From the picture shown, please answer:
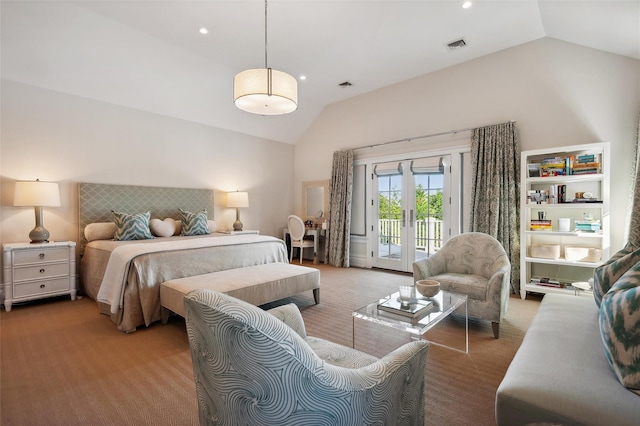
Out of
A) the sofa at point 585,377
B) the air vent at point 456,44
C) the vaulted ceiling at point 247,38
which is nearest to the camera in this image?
the sofa at point 585,377

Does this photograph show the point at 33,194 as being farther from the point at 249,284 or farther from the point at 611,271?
the point at 611,271

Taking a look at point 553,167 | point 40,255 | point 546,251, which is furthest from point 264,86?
point 546,251

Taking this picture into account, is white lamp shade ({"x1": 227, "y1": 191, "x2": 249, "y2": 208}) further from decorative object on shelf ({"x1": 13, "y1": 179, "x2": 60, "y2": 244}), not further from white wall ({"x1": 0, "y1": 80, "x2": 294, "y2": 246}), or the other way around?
decorative object on shelf ({"x1": 13, "y1": 179, "x2": 60, "y2": 244})

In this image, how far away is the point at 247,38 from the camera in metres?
3.86

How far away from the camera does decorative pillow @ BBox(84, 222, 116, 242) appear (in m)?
4.06

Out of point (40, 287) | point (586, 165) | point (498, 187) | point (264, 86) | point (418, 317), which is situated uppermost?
point (264, 86)

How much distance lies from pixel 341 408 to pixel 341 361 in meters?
0.50

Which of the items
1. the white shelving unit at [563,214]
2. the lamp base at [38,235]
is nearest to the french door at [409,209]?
the white shelving unit at [563,214]

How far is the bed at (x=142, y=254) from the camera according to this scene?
2.83m

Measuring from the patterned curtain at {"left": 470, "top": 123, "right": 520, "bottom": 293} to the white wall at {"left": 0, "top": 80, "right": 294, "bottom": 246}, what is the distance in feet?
13.6

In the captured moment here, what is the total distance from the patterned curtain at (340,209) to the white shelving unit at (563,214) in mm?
2889

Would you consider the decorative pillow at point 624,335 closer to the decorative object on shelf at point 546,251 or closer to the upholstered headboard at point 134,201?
the decorative object on shelf at point 546,251

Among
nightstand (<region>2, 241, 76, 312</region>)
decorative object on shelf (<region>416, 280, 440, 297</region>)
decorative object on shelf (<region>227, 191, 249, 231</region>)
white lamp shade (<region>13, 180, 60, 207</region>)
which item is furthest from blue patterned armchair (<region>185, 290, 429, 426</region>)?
decorative object on shelf (<region>227, 191, 249, 231</region>)

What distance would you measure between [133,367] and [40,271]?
2.39 metres
